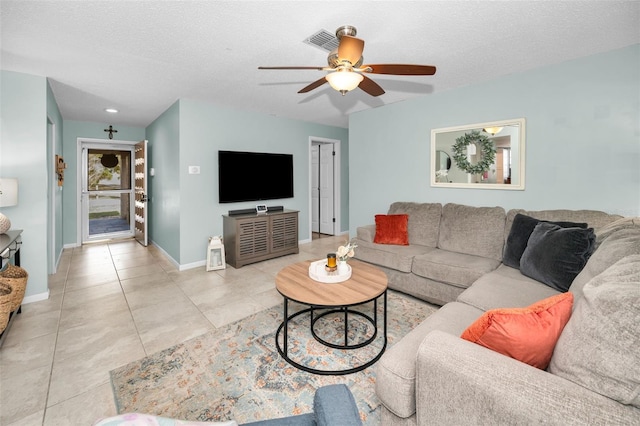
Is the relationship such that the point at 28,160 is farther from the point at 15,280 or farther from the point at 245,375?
the point at 245,375

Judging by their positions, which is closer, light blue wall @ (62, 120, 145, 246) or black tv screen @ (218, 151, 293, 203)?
black tv screen @ (218, 151, 293, 203)

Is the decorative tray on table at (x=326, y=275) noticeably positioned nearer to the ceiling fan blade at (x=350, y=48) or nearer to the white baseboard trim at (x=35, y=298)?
the ceiling fan blade at (x=350, y=48)

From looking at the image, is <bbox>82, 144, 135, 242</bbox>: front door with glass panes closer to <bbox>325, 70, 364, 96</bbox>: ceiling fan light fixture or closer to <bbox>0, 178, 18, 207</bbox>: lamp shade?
<bbox>0, 178, 18, 207</bbox>: lamp shade

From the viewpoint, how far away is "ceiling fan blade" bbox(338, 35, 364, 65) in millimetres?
1740

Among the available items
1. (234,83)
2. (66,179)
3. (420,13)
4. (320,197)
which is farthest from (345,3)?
(66,179)

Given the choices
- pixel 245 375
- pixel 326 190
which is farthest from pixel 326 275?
pixel 326 190

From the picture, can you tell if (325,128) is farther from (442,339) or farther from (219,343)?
(442,339)

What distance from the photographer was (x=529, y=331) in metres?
1.07

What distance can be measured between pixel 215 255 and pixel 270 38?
2.98 m

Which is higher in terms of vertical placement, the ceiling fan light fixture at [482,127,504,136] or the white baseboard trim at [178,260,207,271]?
the ceiling fan light fixture at [482,127,504,136]

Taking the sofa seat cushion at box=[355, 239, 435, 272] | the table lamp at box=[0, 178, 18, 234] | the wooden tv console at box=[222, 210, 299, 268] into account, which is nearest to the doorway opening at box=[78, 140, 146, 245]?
the wooden tv console at box=[222, 210, 299, 268]

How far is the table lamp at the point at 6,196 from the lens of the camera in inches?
103

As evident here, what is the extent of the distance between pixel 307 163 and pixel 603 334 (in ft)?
16.8

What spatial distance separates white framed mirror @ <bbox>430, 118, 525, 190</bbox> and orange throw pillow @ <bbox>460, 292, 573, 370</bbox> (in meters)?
2.56
